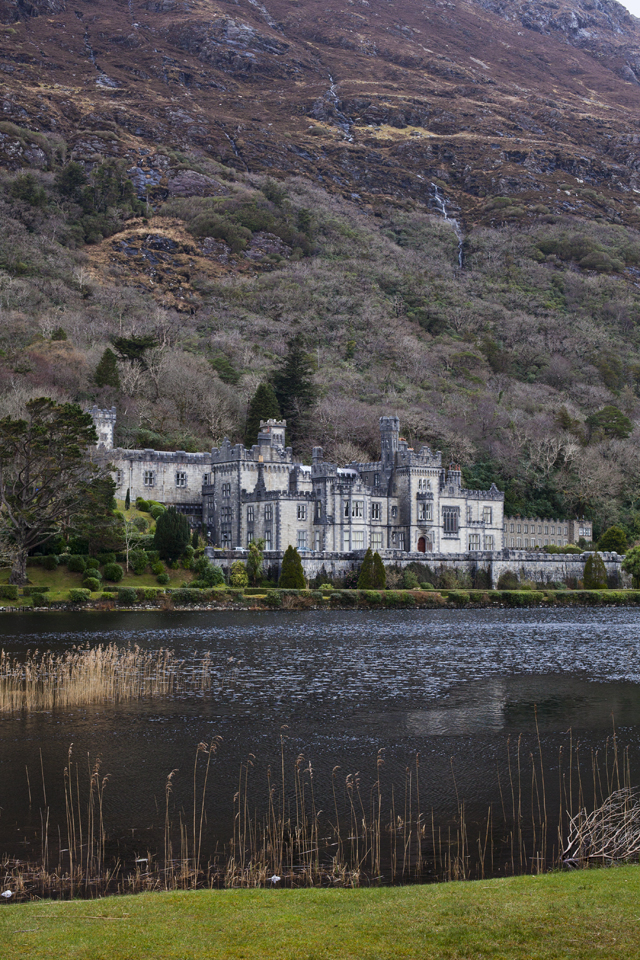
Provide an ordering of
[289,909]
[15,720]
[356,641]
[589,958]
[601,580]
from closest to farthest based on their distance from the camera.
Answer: [589,958], [289,909], [15,720], [356,641], [601,580]

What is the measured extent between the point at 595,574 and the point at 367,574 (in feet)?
95.6

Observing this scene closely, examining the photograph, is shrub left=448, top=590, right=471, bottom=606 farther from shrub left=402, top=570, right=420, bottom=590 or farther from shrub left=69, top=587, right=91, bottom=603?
shrub left=69, top=587, right=91, bottom=603

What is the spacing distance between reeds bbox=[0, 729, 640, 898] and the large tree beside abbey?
5131cm

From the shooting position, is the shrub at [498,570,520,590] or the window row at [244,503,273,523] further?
the shrub at [498,570,520,590]

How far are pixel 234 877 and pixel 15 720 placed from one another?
1806 centimetres

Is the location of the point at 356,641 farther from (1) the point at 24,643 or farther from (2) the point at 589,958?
(2) the point at 589,958

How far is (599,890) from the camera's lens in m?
16.4

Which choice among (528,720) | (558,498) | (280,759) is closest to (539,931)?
(280,759)

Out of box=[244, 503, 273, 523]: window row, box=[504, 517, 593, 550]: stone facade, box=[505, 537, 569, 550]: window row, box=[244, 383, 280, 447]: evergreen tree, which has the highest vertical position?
box=[244, 383, 280, 447]: evergreen tree

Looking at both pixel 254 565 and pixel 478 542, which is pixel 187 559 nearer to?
pixel 254 565

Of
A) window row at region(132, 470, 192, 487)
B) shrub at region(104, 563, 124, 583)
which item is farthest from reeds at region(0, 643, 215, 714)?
window row at region(132, 470, 192, 487)

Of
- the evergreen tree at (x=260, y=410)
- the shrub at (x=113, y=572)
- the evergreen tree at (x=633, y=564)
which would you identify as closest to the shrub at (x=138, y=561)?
the shrub at (x=113, y=572)

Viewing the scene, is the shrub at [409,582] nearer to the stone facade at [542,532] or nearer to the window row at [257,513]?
the window row at [257,513]

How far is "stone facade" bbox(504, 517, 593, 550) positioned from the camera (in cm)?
12188
